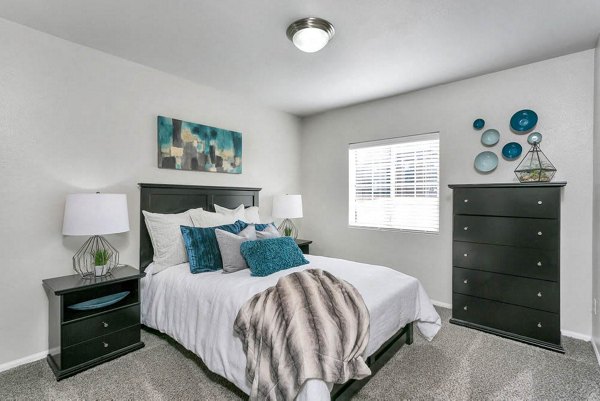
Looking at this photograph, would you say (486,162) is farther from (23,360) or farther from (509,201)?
(23,360)

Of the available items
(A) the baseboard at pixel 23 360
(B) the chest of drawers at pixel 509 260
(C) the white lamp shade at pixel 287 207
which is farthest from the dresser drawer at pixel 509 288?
(A) the baseboard at pixel 23 360

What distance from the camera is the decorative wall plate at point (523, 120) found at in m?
2.84

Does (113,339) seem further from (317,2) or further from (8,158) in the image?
(317,2)

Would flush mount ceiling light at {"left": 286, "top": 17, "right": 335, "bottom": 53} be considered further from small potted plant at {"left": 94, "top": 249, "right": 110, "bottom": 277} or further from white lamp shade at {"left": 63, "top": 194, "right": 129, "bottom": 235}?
small potted plant at {"left": 94, "top": 249, "right": 110, "bottom": 277}

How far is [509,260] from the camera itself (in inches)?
107

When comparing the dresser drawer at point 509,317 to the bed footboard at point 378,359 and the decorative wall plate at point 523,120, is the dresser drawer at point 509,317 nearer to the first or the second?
the bed footboard at point 378,359

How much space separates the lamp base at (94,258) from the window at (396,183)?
9.64 ft

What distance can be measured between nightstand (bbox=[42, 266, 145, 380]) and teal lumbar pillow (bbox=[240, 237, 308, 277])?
3.07 ft

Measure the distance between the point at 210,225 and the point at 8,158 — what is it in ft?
5.23

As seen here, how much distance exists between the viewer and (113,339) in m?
2.35

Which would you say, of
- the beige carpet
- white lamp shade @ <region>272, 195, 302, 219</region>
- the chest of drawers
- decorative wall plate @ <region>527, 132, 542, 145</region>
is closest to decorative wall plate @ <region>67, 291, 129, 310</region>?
the beige carpet

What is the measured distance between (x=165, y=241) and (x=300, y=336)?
1.75 meters

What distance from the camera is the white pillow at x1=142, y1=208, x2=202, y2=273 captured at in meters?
2.70

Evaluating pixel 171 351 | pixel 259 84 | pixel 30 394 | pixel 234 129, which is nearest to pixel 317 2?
pixel 259 84
